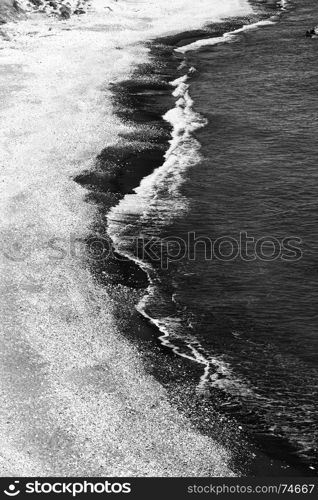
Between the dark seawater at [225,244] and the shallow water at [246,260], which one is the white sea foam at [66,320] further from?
the shallow water at [246,260]

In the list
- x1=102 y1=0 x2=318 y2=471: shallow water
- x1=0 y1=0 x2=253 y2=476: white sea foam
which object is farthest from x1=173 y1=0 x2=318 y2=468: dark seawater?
x1=0 y1=0 x2=253 y2=476: white sea foam

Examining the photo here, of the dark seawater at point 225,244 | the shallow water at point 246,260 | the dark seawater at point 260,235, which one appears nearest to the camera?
the dark seawater at point 225,244

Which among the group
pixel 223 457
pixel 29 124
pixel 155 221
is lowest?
pixel 223 457

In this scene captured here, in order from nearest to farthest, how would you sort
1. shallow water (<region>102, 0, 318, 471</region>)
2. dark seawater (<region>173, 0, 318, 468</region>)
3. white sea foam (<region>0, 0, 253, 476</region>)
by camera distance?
white sea foam (<region>0, 0, 253, 476</region>) → dark seawater (<region>173, 0, 318, 468</region>) → shallow water (<region>102, 0, 318, 471</region>)

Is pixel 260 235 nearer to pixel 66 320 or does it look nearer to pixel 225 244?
pixel 225 244

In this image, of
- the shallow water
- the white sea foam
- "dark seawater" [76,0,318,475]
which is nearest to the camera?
the white sea foam

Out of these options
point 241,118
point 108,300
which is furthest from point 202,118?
point 108,300

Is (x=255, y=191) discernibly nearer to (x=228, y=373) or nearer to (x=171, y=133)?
(x=171, y=133)

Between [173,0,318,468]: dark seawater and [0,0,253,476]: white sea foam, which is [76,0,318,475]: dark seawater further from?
[0,0,253,476]: white sea foam

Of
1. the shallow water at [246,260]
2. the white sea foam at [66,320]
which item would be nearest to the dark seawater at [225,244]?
the shallow water at [246,260]
